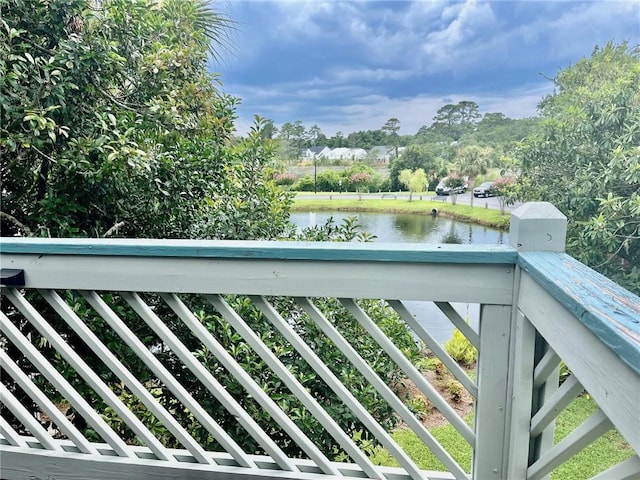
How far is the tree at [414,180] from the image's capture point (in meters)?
1.91

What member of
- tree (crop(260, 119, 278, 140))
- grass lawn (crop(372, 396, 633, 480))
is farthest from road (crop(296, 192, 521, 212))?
grass lawn (crop(372, 396, 633, 480))

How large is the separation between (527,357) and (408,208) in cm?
121

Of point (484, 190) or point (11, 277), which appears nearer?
point (11, 277)

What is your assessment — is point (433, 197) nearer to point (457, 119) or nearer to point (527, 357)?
point (457, 119)

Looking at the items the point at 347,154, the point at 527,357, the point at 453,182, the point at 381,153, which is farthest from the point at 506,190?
the point at 527,357

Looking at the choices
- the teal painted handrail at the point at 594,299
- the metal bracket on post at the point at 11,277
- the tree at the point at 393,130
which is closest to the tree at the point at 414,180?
the tree at the point at 393,130

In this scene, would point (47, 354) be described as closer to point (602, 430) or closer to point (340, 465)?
point (340, 465)

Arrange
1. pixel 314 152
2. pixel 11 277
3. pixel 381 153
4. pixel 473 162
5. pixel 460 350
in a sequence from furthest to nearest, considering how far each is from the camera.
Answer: pixel 460 350 → pixel 314 152 → pixel 381 153 → pixel 473 162 → pixel 11 277

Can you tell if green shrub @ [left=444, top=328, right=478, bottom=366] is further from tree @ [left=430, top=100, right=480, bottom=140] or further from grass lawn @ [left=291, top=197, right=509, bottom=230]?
tree @ [left=430, top=100, right=480, bottom=140]

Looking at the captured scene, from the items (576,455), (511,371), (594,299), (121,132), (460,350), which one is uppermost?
(121,132)

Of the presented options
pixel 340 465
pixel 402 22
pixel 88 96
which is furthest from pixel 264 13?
pixel 340 465

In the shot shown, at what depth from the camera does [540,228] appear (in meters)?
0.74

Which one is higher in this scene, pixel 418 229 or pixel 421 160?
pixel 421 160

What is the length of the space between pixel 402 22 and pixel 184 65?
41.9 inches
